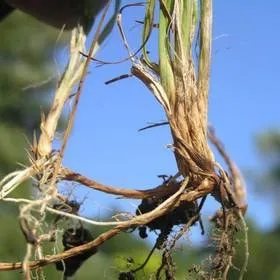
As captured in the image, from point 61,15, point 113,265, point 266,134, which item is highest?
point 266,134

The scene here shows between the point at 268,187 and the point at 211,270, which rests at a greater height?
the point at 268,187

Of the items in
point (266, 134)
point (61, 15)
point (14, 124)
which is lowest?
point (61, 15)

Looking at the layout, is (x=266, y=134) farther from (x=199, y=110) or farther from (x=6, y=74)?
(x=199, y=110)

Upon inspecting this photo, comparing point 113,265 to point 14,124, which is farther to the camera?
point 14,124

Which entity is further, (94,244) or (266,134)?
(266,134)

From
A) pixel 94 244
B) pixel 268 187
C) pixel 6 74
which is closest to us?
pixel 94 244

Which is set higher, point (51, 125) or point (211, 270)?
point (51, 125)

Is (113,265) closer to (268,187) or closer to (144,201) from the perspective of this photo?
(144,201)

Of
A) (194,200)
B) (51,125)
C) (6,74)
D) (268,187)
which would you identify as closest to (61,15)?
(51,125)

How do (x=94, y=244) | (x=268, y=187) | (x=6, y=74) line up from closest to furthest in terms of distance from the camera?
1. (x=94, y=244)
2. (x=6, y=74)
3. (x=268, y=187)

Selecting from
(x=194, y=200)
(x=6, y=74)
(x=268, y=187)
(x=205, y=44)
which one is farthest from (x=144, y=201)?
(x=268, y=187)
